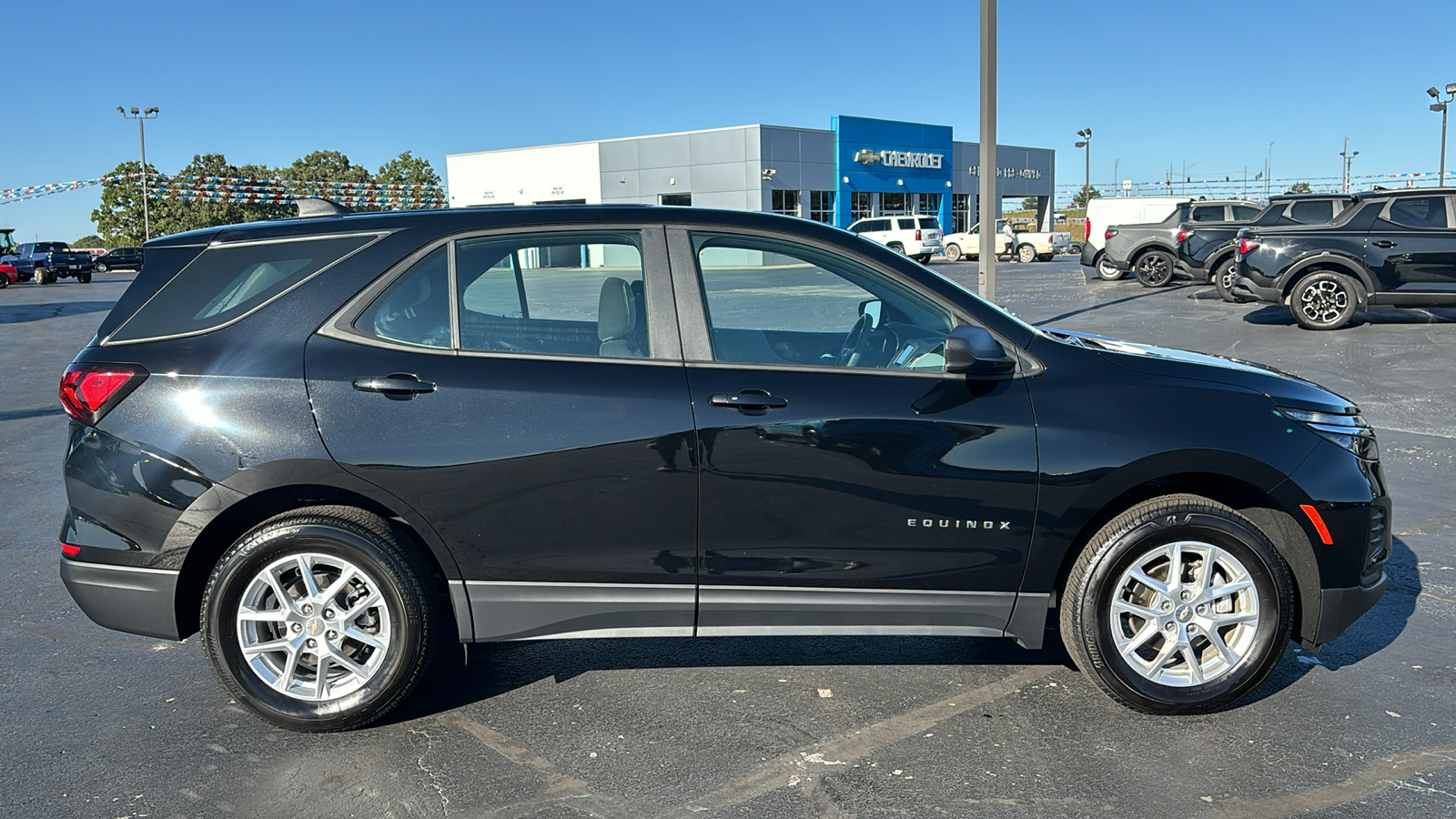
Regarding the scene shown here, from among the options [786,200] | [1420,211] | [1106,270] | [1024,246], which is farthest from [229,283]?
[786,200]

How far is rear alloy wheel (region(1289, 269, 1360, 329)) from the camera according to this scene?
1483cm

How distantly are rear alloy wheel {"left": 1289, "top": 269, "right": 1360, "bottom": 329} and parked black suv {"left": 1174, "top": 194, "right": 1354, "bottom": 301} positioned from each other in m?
1.30

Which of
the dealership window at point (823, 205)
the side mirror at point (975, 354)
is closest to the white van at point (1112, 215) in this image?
the dealership window at point (823, 205)

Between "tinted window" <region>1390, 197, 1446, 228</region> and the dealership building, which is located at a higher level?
the dealership building

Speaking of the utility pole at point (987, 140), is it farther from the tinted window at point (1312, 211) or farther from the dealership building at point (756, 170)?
the dealership building at point (756, 170)

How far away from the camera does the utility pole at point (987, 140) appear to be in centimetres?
1108

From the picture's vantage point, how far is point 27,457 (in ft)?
27.7

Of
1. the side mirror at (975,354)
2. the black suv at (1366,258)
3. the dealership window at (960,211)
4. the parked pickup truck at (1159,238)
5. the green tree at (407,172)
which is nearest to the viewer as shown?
the side mirror at (975,354)

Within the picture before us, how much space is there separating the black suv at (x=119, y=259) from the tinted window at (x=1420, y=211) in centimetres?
5423

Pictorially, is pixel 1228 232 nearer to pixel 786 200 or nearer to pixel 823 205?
pixel 786 200

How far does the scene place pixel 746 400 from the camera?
3.52 meters

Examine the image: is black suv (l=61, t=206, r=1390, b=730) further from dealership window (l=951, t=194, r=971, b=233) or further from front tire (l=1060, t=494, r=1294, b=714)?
dealership window (l=951, t=194, r=971, b=233)

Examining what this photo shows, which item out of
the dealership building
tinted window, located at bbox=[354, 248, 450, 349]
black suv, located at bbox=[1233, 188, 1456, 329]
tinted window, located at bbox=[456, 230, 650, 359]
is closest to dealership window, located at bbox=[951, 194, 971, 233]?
the dealership building

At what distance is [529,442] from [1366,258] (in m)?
14.8
